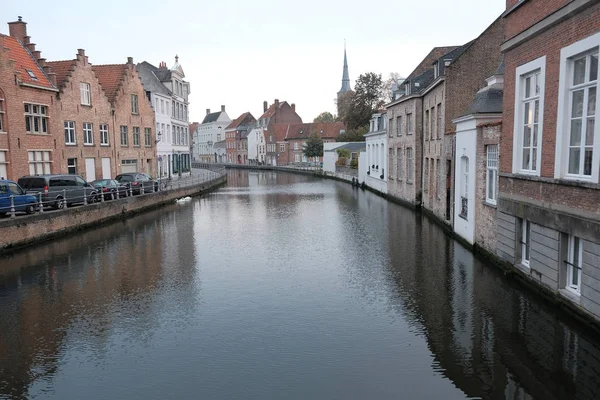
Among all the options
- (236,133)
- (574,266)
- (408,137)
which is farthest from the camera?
(236,133)

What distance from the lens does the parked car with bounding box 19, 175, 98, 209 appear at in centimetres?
2039

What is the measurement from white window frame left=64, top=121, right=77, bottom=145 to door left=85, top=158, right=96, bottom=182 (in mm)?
1812

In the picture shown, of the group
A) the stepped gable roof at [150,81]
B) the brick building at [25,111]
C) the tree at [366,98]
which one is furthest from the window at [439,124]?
the tree at [366,98]

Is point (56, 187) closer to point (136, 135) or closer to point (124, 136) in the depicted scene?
point (124, 136)

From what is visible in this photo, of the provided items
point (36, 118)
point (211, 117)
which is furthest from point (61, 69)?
point (211, 117)

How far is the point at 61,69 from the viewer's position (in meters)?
31.4

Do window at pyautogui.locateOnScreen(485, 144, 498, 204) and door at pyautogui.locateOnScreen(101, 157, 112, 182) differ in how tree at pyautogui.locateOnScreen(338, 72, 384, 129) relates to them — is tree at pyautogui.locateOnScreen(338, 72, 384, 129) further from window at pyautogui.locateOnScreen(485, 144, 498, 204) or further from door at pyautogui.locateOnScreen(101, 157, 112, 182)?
window at pyautogui.locateOnScreen(485, 144, 498, 204)

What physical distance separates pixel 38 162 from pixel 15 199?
10521 millimetres

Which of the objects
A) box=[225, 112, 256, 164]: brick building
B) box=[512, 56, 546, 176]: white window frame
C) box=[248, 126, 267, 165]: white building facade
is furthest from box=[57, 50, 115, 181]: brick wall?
box=[225, 112, 256, 164]: brick building

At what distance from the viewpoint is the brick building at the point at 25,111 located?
957 inches

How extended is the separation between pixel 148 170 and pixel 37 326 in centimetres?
3313

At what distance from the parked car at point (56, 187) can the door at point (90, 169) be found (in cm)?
1036

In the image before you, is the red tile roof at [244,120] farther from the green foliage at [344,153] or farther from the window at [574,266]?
the window at [574,266]

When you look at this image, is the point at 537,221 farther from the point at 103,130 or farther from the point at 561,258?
the point at 103,130
